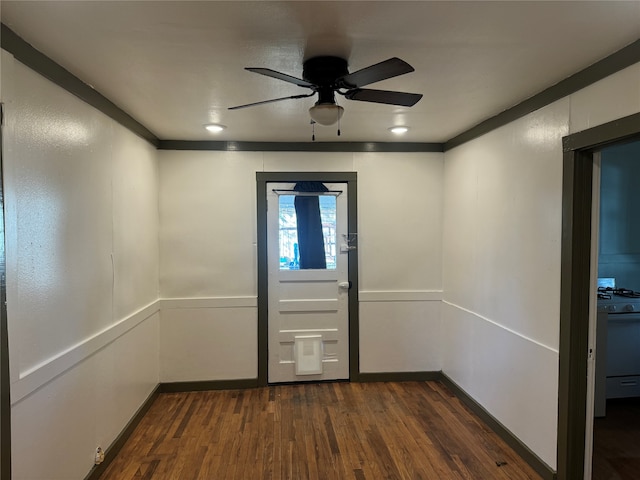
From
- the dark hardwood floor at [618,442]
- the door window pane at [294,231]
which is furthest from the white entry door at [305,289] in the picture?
the dark hardwood floor at [618,442]

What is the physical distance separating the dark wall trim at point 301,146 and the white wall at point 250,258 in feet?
0.17

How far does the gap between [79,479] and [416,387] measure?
9.39ft

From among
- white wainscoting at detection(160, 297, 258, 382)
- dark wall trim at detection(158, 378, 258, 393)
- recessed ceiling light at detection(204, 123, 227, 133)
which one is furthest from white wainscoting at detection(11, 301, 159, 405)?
recessed ceiling light at detection(204, 123, 227, 133)

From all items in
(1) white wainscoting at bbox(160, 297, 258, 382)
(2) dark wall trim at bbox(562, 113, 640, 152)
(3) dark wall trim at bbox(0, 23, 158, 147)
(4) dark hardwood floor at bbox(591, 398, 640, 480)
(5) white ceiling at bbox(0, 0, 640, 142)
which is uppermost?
(5) white ceiling at bbox(0, 0, 640, 142)

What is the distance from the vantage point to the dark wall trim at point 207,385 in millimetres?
3760

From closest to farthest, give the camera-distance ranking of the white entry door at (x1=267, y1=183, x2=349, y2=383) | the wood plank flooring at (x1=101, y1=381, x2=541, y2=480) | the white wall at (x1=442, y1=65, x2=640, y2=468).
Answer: the white wall at (x1=442, y1=65, x2=640, y2=468), the wood plank flooring at (x1=101, y1=381, x2=541, y2=480), the white entry door at (x1=267, y1=183, x2=349, y2=383)

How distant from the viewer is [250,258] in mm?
3838

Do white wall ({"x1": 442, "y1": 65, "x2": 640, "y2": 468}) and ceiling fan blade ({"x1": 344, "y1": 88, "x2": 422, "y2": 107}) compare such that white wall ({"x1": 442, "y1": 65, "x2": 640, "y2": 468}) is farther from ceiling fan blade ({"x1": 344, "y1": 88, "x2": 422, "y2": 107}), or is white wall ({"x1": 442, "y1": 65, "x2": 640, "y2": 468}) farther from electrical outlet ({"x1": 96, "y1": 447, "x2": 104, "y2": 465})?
electrical outlet ({"x1": 96, "y1": 447, "x2": 104, "y2": 465})

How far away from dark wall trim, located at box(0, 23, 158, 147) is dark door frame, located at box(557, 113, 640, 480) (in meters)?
2.75

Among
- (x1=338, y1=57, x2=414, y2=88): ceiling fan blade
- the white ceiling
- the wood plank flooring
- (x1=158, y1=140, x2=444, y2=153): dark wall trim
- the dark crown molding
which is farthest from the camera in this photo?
(x1=158, y1=140, x2=444, y2=153): dark wall trim

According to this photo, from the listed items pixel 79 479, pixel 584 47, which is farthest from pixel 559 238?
pixel 79 479

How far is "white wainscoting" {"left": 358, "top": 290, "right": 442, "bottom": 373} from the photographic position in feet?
13.0

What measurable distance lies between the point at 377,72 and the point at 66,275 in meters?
1.87

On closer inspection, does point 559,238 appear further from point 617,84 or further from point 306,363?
point 306,363
